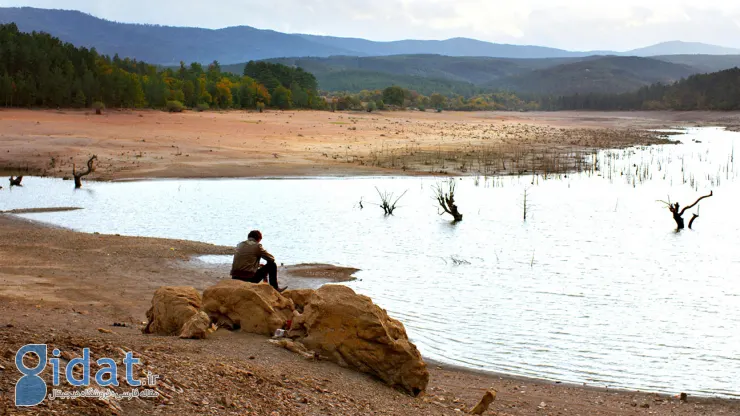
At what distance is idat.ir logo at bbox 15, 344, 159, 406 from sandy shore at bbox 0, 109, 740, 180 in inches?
1025

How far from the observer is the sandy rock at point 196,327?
8.77 meters

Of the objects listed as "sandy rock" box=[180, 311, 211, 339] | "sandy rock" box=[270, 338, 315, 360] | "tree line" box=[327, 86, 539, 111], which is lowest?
"sandy rock" box=[270, 338, 315, 360]

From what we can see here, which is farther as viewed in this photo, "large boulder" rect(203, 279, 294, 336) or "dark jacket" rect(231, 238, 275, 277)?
"dark jacket" rect(231, 238, 275, 277)

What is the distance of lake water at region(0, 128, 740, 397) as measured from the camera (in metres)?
11.2

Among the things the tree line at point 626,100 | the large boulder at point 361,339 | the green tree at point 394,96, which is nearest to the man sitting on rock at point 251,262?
the large boulder at point 361,339

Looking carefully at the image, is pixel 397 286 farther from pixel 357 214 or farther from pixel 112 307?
pixel 357 214

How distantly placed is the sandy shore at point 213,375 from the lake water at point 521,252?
895 mm

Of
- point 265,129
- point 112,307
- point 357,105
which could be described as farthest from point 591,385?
point 357,105

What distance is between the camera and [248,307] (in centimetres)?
943

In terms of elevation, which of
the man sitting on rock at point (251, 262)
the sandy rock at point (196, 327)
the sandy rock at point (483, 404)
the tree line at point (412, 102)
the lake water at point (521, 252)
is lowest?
the lake water at point (521, 252)

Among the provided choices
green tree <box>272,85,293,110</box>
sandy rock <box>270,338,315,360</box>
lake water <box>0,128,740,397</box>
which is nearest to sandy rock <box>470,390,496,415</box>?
sandy rock <box>270,338,315,360</box>

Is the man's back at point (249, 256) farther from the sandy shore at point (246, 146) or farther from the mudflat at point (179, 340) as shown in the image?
the sandy shore at point (246, 146)

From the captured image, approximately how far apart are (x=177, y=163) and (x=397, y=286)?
22.4m

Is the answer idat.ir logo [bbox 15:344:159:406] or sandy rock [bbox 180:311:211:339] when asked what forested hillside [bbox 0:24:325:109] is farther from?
idat.ir logo [bbox 15:344:159:406]
